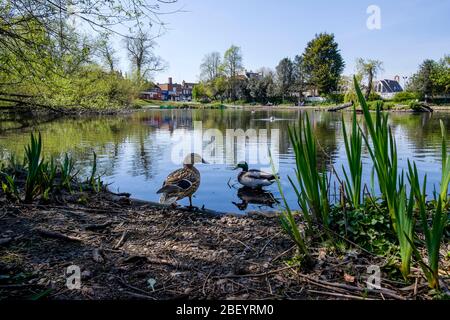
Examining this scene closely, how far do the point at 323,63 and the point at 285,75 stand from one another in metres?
7.98

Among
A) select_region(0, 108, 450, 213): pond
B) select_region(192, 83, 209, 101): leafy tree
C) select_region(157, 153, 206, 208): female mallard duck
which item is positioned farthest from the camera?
select_region(192, 83, 209, 101): leafy tree

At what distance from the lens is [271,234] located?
3406mm

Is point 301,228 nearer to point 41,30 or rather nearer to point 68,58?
point 41,30

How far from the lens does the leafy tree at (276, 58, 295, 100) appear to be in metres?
70.8

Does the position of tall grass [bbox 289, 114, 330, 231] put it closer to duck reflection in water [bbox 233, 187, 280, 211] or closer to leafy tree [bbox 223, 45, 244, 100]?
duck reflection in water [bbox 233, 187, 280, 211]

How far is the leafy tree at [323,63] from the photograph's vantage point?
6725 centimetres

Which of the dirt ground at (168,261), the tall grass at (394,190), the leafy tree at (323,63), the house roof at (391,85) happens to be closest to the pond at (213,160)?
the dirt ground at (168,261)

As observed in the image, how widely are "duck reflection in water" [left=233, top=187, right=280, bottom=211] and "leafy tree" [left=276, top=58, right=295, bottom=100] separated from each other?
211 ft

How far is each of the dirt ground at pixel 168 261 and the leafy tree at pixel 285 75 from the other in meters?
69.2

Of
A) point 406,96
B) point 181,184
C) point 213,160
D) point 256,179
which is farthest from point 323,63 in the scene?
point 181,184

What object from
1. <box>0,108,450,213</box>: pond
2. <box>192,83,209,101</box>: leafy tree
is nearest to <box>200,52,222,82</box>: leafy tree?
<box>192,83,209,101</box>: leafy tree

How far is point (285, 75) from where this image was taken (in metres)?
70.9

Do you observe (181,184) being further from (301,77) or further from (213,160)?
(301,77)
